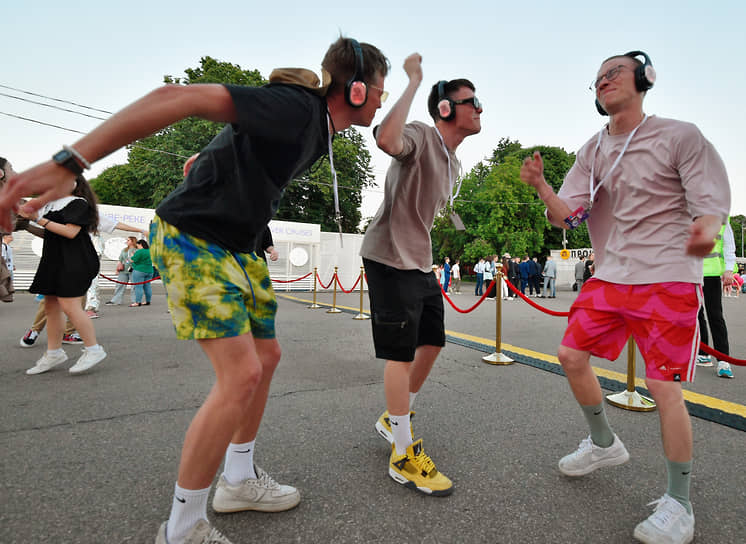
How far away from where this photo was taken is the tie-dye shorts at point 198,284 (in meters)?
1.39

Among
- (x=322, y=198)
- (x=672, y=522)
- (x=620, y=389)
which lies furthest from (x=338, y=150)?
(x=672, y=522)

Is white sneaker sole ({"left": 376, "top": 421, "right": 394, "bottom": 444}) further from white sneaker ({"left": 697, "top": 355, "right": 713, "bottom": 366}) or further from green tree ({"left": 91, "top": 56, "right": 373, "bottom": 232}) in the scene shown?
green tree ({"left": 91, "top": 56, "right": 373, "bottom": 232})

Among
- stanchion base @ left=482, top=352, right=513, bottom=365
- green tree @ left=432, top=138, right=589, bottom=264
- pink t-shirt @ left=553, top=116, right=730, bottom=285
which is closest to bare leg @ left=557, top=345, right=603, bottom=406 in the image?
pink t-shirt @ left=553, top=116, right=730, bottom=285

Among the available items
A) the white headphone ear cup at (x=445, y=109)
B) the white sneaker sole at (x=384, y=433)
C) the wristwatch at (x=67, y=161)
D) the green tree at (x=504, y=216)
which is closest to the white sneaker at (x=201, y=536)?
the white sneaker sole at (x=384, y=433)

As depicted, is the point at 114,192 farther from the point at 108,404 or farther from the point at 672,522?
the point at 672,522

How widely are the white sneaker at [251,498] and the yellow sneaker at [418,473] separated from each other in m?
0.49

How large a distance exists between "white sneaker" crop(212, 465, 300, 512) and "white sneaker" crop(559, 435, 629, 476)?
1.28 metres

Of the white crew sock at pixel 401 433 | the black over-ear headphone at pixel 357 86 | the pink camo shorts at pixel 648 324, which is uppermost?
the black over-ear headphone at pixel 357 86

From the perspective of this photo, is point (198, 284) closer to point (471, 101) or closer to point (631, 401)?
point (471, 101)

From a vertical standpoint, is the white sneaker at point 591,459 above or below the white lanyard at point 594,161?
below

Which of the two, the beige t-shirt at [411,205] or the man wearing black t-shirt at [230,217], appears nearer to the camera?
the man wearing black t-shirt at [230,217]

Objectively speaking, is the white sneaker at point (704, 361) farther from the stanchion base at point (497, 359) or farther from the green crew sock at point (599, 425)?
the green crew sock at point (599, 425)

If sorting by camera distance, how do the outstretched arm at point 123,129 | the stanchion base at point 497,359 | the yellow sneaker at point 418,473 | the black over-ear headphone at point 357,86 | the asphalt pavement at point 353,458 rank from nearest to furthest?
the outstretched arm at point 123,129 < the black over-ear headphone at point 357,86 < the asphalt pavement at point 353,458 < the yellow sneaker at point 418,473 < the stanchion base at point 497,359

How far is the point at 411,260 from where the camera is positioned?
2.14m
